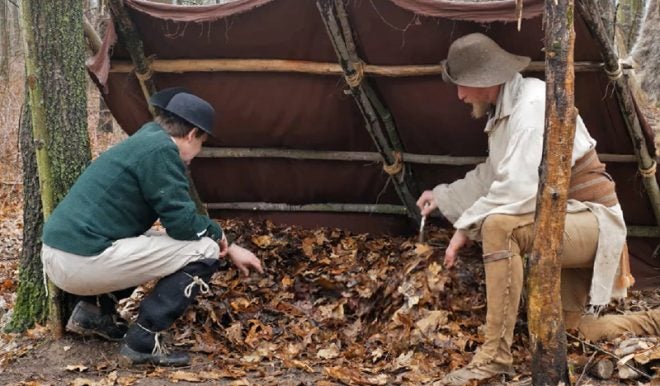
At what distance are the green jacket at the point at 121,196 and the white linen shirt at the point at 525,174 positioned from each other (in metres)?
1.76

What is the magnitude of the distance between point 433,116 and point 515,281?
184 cm

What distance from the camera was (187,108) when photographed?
3967 mm

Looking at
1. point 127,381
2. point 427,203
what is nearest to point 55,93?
point 127,381

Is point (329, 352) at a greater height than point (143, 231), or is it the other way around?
point (143, 231)

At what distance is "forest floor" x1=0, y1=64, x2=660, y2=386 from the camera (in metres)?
3.98

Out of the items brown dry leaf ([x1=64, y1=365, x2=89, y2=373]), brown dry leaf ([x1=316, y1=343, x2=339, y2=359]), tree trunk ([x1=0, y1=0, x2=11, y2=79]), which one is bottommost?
brown dry leaf ([x1=64, y1=365, x2=89, y2=373])

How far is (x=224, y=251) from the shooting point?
14.7 ft

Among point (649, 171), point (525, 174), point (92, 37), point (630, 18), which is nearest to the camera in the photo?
point (525, 174)

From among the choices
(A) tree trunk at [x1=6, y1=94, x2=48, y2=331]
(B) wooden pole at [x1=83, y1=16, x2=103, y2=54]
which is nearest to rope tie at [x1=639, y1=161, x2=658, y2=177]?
(B) wooden pole at [x1=83, y1=16, x2=103, y2=54]

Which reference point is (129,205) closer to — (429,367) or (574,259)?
(429,367)

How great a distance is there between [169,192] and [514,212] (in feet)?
6.70

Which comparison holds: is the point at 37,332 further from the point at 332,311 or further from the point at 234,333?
the point at 332,311

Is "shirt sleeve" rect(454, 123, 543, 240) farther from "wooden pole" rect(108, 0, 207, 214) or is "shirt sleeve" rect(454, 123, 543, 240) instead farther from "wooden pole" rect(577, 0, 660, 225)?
"wooden pole" rect(108, 0, 207, 214)

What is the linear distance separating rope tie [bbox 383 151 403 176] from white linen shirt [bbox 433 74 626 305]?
117 centimetres
